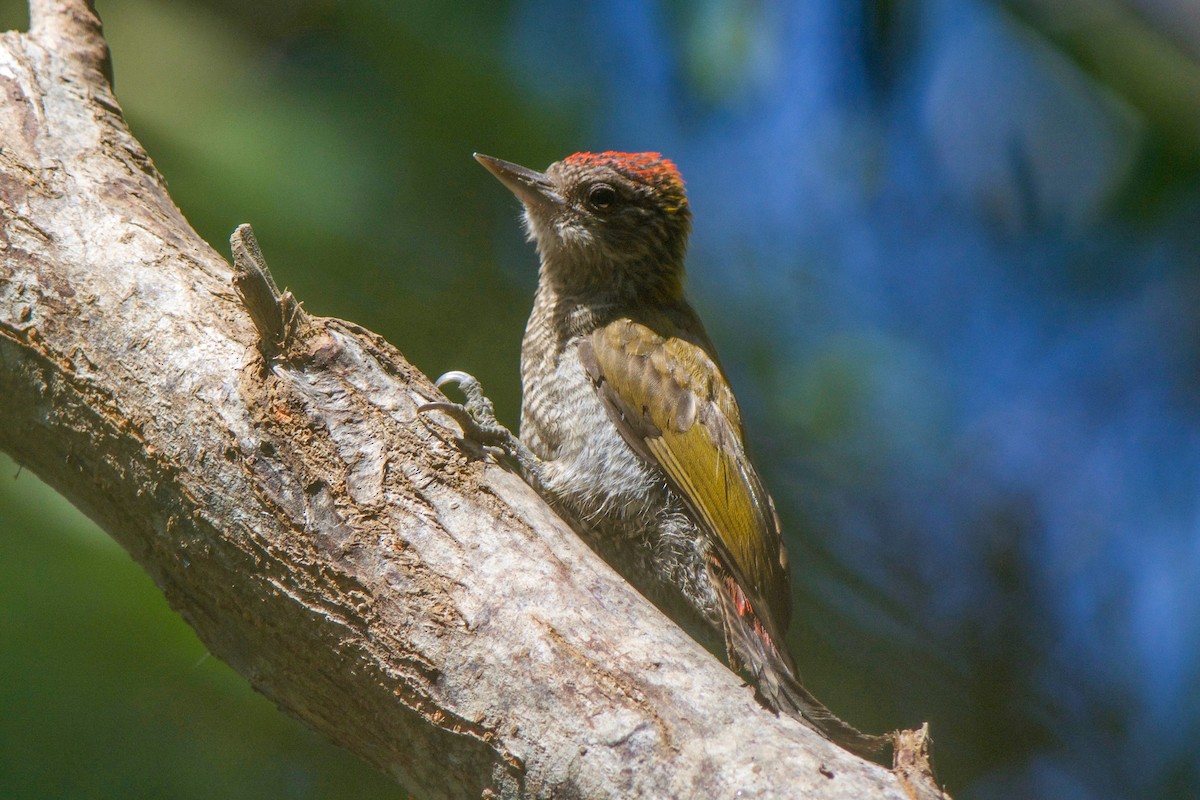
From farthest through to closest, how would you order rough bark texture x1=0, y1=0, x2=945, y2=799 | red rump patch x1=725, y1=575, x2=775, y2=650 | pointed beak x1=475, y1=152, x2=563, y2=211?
pointed beak x1=475, y1=152, x2=563, y2=211 → red rump patch x1=725, y1=575, x2=775, y2=650 → rough bark texture x1=0, y1=0, x2=945, y2=799

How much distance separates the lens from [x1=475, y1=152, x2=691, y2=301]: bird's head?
12.3 ft

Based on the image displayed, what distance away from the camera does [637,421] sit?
321cm

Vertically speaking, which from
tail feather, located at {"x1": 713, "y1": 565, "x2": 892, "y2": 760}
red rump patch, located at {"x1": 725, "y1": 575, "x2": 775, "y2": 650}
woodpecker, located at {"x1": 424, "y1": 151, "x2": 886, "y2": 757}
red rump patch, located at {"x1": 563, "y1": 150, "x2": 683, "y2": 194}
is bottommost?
tail feather, located at {"x1": 713, "y1": 565, "x2": 892, "y2": 760}

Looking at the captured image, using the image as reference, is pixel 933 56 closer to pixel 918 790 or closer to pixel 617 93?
pixel 617 93

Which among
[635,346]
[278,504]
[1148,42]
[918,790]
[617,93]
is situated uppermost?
[1148,42]

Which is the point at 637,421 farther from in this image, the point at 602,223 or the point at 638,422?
the point at 602,223

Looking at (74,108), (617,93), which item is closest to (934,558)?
(617,93)

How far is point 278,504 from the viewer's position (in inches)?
82.9

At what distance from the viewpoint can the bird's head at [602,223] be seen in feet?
12.3

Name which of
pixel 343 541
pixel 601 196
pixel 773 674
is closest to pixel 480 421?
pixel 343 541

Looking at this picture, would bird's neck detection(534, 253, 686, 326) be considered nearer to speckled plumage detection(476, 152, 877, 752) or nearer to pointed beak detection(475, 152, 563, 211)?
speckled plumage detection(476, 152, 877, 752)

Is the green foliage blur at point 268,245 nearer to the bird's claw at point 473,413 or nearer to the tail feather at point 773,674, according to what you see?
the bird's claw at point 473,413

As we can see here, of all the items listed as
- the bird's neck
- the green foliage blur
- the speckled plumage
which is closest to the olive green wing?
the speckled plumage

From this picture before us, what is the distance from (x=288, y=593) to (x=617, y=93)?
316 centimetres
